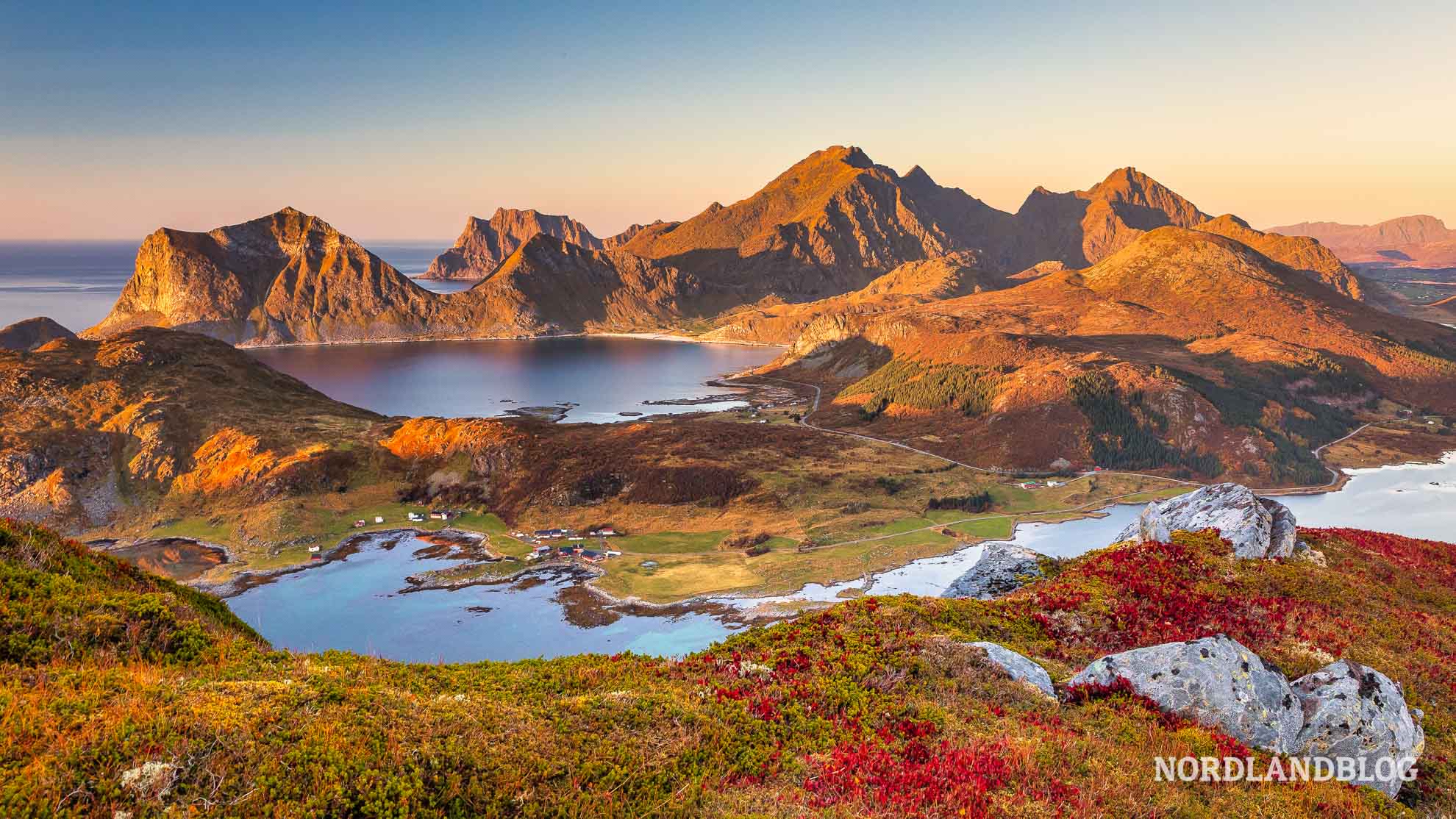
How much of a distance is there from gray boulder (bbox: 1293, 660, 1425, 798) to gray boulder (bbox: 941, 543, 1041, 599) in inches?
525

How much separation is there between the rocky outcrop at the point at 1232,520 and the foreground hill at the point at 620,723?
595 centimetres

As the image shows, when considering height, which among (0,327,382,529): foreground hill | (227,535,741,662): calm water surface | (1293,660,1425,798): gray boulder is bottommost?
(227,535,741,662): calm water surface

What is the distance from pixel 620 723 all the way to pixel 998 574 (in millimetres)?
22535

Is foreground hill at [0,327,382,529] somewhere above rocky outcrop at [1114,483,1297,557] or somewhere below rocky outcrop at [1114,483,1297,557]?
below

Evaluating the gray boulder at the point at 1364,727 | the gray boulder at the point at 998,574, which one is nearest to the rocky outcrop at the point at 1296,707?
the gray boulder at the point at 1364,727

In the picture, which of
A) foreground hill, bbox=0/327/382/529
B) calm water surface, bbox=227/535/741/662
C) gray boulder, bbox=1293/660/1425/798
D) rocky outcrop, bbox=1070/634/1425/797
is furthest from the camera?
foreground hill, bbox=0/327/382/529

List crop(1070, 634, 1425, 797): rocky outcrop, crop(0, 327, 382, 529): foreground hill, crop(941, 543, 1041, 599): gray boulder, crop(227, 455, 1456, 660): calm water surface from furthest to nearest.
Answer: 1. crop(0, 327, 382, 529): foreground hill
2. crop(227, 455, 1456, 660): calm water surface
3. crop(941, 543, 1041, 599): gray boulder
4. crop(1070, 634, 1425, 797): rocky outcrop

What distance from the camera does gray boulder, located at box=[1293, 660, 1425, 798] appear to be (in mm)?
15047

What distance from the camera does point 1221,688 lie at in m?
16.0

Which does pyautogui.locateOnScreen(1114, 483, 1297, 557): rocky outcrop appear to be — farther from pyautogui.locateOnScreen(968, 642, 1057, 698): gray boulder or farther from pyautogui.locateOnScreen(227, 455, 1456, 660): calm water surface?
pyautogui.locateOnScreen(227, 455, 1456, 660): calm water surface

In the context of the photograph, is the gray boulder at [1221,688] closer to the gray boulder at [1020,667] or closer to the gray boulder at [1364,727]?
the gray boulder at [1364,727]

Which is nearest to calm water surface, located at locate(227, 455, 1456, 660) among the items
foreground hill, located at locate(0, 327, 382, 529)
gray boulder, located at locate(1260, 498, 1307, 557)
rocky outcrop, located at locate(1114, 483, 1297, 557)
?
foreground hill, located at locate(0, 327, 382, 529)

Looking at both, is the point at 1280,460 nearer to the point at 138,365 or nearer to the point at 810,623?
the point at 810,623

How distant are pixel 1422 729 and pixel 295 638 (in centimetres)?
8789
